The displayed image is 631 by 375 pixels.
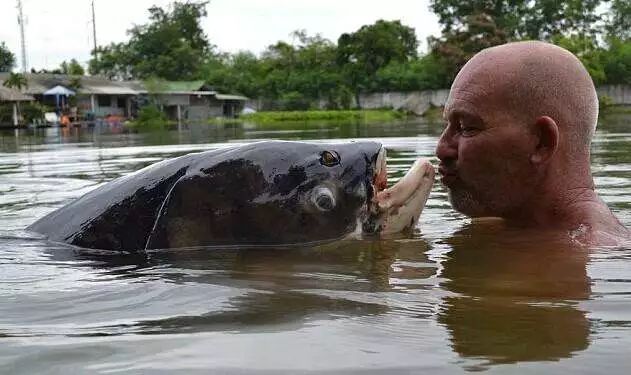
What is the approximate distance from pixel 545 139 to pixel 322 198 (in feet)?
3.09

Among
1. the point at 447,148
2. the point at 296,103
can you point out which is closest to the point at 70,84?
the point at 296,103

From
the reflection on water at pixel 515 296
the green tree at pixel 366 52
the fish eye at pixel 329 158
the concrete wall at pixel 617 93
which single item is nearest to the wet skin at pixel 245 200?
the fish eye at pixel 329 158

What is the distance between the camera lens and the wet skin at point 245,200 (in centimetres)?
316

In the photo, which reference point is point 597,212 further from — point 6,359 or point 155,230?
point 6,359

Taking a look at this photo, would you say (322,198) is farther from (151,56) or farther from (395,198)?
(151,56)

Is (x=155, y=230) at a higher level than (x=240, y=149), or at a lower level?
lower

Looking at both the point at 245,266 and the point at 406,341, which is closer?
the point at 406,341

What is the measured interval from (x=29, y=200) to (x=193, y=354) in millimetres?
4204

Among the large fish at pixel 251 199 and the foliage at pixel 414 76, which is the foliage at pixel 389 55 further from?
the large fish at pixel 251 199

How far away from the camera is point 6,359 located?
5.51 feet

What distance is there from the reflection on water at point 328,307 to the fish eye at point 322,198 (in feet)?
0.56

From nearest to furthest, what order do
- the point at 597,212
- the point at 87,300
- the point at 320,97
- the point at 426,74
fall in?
the point at 87,300 < the point at 597,212 < the point at 426,74 < the point at 320,97

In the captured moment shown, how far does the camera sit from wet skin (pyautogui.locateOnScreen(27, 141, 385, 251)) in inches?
124

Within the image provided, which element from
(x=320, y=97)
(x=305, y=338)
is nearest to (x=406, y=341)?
(x=305, y=338)
